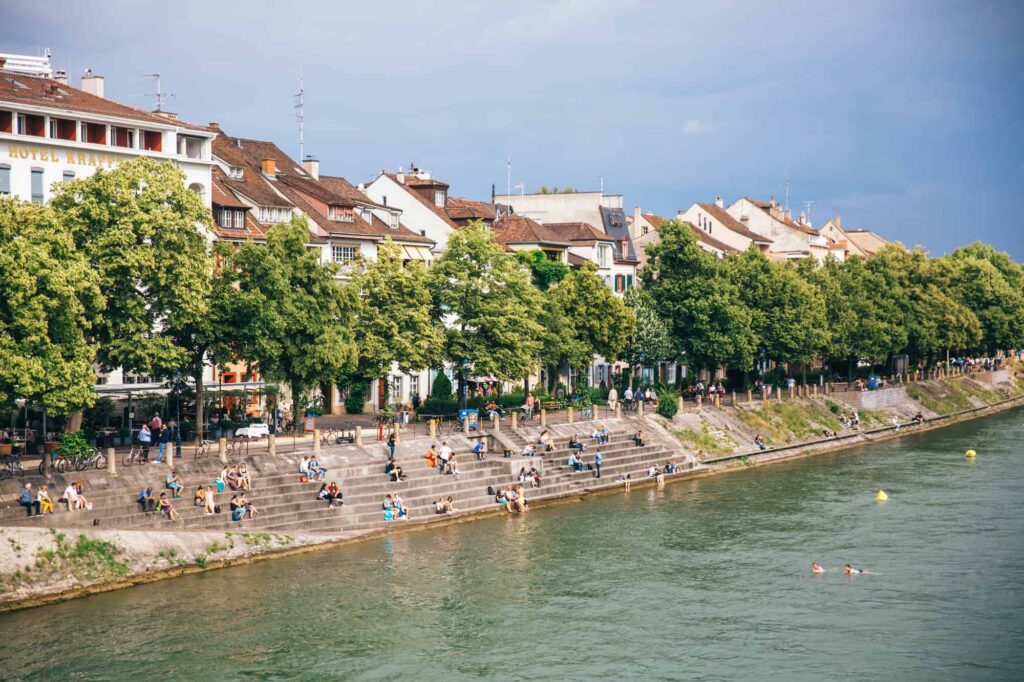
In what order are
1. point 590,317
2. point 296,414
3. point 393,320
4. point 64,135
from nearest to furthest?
point 296,414 < point 64,135 < point 393,320 < point 590,317

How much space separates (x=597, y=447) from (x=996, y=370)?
3299 inches

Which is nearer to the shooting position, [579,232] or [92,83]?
[92,83]

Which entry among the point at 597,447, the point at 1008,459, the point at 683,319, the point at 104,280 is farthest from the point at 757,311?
the point at 104,280

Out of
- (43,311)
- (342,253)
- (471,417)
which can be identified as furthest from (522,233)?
(43,311)

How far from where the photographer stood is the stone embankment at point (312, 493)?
50.1 m

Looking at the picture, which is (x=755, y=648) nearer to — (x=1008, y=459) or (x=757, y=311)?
(x=1008, y=459)

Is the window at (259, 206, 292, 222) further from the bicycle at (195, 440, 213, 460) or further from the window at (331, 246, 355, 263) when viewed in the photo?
the bicycle at (195, 440, 213, 460)

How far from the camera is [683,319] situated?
102000 millimetres

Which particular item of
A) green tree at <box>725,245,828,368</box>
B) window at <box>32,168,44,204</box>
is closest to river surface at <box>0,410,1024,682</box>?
window at <box>32,168,44,204</box>

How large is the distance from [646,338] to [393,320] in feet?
92.5

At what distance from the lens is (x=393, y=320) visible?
75.8 metres

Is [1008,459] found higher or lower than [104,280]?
lower

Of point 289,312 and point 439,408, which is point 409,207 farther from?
point 289,312

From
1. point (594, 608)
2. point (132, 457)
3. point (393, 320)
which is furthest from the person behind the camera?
point (393, 320)
